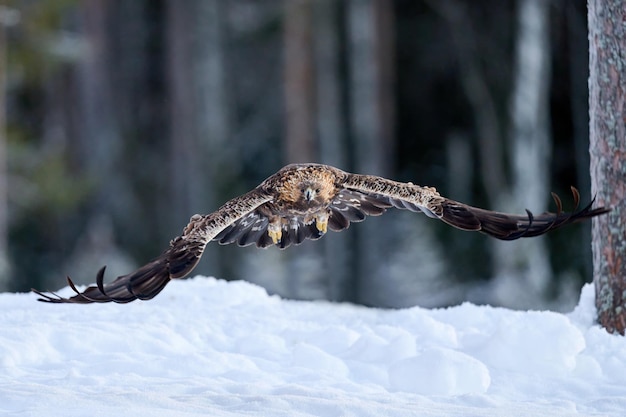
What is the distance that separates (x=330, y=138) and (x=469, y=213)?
1512cm

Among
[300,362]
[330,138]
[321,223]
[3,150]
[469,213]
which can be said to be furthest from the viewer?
[330,138]

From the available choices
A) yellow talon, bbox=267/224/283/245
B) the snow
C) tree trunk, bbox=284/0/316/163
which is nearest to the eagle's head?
yellow talon, bbox=267/224/283/245

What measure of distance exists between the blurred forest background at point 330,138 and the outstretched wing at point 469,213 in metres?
11.0

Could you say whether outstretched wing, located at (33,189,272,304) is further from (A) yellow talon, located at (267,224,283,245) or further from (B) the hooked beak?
(A) yellow talon, located at (267,224,283,245)

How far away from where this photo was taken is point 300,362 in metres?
7.46

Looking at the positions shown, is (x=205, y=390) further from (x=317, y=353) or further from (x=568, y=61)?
(x=568, y=61)

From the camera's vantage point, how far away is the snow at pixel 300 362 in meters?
6.05

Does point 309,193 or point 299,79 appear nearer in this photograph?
point 309,193

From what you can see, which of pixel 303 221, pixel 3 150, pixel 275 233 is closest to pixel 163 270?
pixel 275 233

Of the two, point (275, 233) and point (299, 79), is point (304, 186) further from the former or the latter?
point (299, 79)

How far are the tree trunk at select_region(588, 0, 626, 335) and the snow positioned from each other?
29 cm

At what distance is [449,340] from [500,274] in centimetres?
1104

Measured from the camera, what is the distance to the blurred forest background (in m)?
19.8

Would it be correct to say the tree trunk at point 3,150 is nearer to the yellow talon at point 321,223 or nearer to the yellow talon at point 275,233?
the yellow talon at point 275,233
